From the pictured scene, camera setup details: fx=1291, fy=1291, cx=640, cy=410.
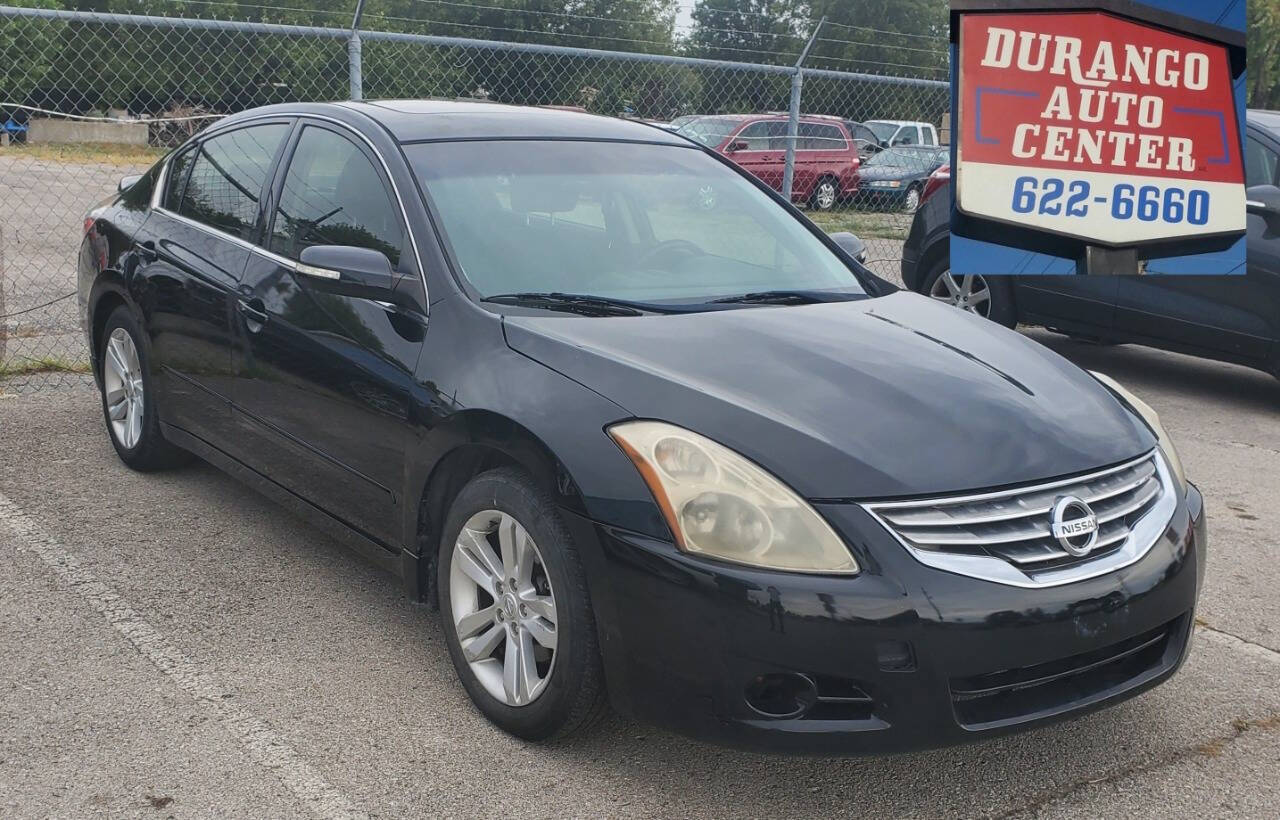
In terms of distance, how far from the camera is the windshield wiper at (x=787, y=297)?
383 centimetres

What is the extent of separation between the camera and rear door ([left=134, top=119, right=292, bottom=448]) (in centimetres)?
446

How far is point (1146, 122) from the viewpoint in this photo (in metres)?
4.73

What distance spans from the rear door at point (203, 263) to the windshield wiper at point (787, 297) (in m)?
1.71

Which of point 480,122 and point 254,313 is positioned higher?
point 480,122

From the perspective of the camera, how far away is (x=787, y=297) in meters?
3.91

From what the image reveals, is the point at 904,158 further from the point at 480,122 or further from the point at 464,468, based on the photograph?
the point at 464,468

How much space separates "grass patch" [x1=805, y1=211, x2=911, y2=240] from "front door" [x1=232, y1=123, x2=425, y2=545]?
38.0 ft

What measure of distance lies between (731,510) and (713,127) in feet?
53.0

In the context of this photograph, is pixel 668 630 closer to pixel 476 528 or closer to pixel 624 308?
pixel 476 528

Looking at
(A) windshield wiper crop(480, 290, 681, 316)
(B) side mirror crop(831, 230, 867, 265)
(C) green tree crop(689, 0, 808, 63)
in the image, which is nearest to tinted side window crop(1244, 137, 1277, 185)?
(B) side mirror crop(831, 230, 867, 265)

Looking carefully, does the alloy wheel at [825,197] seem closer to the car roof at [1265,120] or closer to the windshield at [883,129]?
the windshield at [883,129]

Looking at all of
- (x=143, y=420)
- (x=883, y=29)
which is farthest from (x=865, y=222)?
(x=883, y=29)

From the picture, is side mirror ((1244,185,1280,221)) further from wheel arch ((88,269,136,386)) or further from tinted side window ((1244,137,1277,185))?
wheel arch ((88,269,136,386))

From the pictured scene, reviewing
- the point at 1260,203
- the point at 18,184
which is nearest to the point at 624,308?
the point at 1260,203
